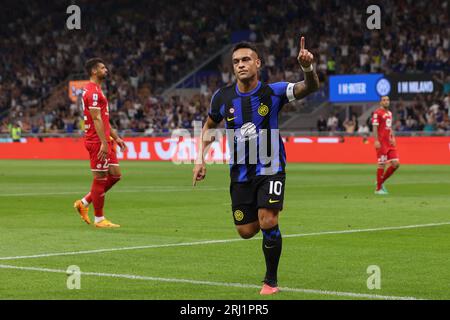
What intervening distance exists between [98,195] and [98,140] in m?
0.85

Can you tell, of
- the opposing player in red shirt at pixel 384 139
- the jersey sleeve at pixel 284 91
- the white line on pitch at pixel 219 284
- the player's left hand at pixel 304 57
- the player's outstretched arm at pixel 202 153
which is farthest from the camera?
the opposing player in red shirt at pixel 384 139

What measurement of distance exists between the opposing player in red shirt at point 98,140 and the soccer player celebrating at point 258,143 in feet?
19.0

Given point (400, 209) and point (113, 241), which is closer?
point (113, 241)

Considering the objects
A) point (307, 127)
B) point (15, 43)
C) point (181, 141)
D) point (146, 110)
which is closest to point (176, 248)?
point (181, 141)

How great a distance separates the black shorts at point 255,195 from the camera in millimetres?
8797

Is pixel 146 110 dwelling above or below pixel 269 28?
below

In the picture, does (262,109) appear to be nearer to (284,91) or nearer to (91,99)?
(284,91)

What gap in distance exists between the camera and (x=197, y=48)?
193 ft

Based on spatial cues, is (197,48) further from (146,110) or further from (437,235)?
(437,235)

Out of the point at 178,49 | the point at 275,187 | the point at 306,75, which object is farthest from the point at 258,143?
the point at 178,49

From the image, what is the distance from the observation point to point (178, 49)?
59219mm

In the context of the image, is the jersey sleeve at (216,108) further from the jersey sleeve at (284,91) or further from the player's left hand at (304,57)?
the player's left hand at (304,57)

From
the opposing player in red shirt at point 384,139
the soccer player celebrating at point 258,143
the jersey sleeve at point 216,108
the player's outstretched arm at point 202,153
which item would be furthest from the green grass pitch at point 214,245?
the jersey sleeve at point 216,108

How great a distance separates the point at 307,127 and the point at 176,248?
36.9 metres
